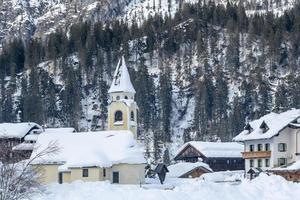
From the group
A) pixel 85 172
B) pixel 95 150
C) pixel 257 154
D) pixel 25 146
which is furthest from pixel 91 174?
pixel 25 146

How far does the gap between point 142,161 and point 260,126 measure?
19.9 metres

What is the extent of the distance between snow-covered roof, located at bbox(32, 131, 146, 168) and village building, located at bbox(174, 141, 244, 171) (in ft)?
104

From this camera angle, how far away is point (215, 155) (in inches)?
3898

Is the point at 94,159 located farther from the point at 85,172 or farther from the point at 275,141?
the point at 275,141

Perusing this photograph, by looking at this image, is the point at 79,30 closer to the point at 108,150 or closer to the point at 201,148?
the point at 201,148

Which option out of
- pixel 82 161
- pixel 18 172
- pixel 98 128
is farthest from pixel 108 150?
pixel 98 128

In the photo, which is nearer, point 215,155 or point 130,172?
point 130,172

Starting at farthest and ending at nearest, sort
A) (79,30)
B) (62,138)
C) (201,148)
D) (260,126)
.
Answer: (79,30) < (201,148) < (260,126) < (62,138)

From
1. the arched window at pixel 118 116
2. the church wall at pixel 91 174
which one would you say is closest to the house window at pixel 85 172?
the church wall at pixel 91 174

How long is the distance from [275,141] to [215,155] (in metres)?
21.8

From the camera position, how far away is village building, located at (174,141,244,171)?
3903 inches

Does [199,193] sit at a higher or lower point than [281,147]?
higher

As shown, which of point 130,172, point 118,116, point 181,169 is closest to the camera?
point 130,172

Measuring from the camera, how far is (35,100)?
141625 mm
